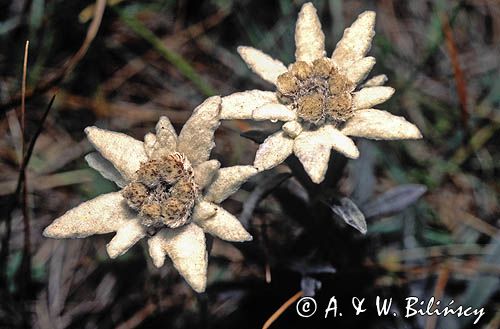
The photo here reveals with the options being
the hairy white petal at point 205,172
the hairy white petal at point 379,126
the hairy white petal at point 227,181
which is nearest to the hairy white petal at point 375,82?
the hairy white petal at point 379,126

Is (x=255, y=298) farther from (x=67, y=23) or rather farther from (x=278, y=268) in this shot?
(x=67, y=23)

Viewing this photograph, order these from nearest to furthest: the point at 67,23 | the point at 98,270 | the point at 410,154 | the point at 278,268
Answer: the point at 278,268
the point at 98,270
the point at 410,154
the point at 67,23

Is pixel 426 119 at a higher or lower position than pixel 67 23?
lower

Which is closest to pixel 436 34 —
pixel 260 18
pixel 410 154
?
pixel 410 154

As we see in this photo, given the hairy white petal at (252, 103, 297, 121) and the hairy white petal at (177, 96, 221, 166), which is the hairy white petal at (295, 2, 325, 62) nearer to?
the hairy white petal at (252, 103, 297, 121)

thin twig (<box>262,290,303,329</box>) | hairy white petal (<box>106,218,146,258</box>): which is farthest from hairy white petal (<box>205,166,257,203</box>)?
thin twig (<box>262,290,303,329</box>)
